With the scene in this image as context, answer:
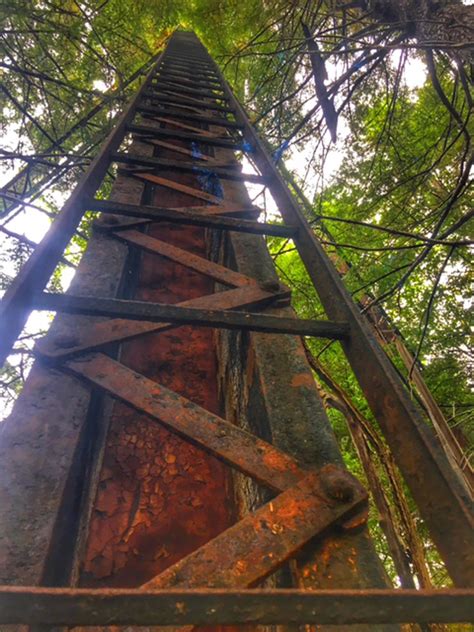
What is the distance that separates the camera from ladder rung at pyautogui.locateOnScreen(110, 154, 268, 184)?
8.52ft

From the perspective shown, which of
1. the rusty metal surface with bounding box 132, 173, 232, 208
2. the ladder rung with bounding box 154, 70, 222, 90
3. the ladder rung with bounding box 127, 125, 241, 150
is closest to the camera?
the rusty metal surface with bounding box 132, 173, 232, 208

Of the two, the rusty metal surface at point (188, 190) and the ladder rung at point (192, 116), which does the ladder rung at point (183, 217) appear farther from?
the ladder rung at point (192, 116)

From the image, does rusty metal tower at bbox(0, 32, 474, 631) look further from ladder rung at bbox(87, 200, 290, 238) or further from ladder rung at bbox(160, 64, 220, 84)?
ladder rung at bbox(160, 64, 220, 84)

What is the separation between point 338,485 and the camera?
93cm

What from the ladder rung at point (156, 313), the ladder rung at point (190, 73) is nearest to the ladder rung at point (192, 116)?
the ladder rung at point (190, 73)

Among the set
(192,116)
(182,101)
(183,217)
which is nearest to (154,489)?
(183,217)

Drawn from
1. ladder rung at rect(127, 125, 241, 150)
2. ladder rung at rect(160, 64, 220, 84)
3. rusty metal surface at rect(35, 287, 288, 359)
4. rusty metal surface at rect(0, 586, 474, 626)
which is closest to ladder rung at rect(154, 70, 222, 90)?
ladder rung at rect(160, 64, 220, 84)

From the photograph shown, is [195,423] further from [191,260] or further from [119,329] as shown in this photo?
[191,260]

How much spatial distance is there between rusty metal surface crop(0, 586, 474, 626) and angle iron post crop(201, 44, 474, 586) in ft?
0.85

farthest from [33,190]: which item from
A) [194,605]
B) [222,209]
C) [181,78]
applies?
[194,605]

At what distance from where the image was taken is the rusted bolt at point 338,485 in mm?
927

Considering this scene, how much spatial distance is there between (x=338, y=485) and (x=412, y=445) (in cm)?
25

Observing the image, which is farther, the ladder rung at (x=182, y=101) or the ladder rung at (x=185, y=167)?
the ladder rung at (x=182, y=101)

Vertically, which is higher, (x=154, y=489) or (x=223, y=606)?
(x=154, y=489)
